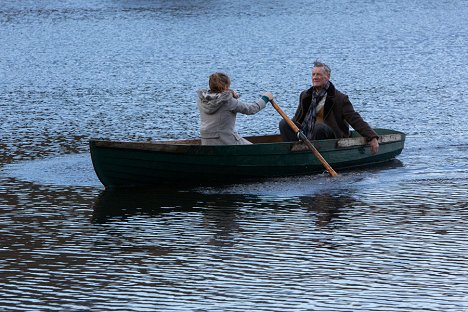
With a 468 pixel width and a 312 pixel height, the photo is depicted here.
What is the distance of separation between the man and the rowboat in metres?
0.25

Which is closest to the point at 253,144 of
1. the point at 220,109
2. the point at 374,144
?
the point at 220,109

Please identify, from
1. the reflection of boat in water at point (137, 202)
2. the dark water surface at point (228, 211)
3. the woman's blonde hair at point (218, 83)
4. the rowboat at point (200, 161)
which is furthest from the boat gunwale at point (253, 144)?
the woman's blonde hair at point (218, 83)

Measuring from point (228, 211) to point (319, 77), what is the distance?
3.08m

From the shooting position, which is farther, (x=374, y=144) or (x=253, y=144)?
(x=374, y=144)

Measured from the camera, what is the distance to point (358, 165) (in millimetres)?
17219

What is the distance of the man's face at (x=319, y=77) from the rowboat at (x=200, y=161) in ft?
2.58

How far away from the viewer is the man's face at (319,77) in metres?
16.2

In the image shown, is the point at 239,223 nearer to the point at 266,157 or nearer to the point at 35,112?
the point at 266,157

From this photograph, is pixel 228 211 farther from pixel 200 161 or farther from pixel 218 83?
pixel 218 83

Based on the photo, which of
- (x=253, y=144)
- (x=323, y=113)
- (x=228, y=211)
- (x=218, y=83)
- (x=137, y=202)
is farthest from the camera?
(x=323, y=113)

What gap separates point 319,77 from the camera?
16266 mm

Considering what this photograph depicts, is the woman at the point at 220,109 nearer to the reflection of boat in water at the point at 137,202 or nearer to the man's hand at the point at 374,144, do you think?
the reflection of boat in water at the point at 137,202

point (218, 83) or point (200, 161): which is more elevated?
point (218, 83)

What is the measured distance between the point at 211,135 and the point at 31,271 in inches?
198
